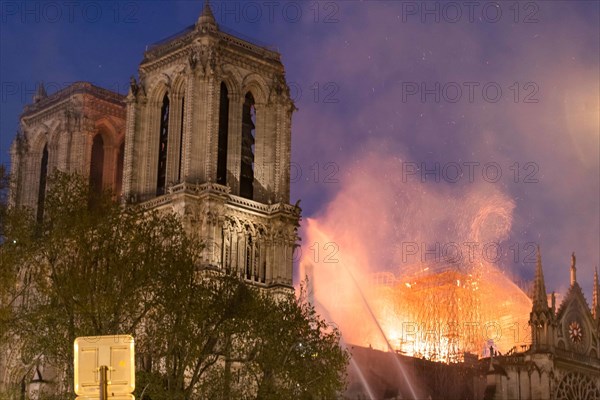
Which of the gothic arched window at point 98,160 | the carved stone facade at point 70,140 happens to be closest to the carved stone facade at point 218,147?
the carved stone facade at point 70,140

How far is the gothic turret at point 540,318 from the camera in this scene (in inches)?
3585

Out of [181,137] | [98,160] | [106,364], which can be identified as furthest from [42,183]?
[106,364]

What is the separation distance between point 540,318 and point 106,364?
78342 mm

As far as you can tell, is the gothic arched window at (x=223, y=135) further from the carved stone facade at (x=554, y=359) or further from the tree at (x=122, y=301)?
the tree at (x=122, y=301)

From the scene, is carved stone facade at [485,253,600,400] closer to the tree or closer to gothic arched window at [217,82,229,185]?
gothic arched window at [217,82,229,185]

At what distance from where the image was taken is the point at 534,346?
91438mm

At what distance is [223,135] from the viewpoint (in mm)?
90500

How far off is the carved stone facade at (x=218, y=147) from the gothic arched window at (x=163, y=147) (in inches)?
3.9

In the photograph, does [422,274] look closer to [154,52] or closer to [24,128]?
[154,52]

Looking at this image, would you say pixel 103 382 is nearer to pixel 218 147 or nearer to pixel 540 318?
pixel 218 147

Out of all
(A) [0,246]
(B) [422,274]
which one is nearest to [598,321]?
(B) [422,274]

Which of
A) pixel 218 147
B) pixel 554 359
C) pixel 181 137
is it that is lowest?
pixel 554 359

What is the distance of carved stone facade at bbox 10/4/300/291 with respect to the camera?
85875mm

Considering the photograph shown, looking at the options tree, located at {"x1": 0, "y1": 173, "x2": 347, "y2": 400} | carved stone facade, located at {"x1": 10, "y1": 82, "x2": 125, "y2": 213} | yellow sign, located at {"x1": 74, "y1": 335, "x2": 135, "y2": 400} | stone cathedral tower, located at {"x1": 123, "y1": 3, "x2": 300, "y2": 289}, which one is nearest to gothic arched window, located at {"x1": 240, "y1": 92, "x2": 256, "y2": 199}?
stone cathedral tower, located at {"x1": 123, "y1": 3, "x2": 300, "y2": 289}
